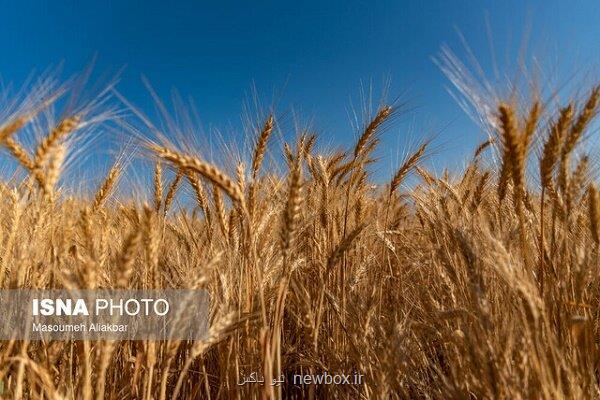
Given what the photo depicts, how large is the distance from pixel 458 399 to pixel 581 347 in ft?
1.68

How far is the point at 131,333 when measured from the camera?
6.06 feet

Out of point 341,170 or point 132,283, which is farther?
point 341,170

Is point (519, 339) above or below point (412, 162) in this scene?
below

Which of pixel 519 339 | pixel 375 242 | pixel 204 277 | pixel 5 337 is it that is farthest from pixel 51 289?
pixel 375 242

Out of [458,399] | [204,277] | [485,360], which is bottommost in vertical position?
[458,399]

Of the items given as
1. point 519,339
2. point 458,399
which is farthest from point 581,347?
point 458,399

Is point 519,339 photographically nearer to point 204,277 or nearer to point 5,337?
point 204,277

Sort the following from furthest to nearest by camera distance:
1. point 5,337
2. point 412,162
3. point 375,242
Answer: point 375,242 → point 412,162 → point 5,337

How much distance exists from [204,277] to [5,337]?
0.96 meters

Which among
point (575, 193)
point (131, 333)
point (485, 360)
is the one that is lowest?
point (485, 360)

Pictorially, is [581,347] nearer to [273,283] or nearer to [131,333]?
[273,283]

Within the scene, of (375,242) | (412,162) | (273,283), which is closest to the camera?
(273,283)

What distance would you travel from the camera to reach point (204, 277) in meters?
1.35

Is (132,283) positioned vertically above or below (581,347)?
above
